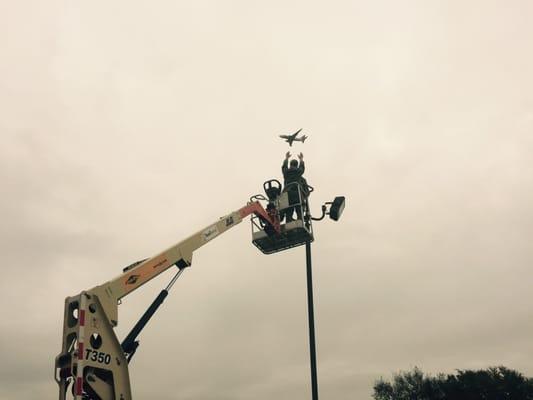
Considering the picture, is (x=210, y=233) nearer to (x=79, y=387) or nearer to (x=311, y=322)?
(x=311, y=322)

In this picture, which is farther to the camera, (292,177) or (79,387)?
(292,177)

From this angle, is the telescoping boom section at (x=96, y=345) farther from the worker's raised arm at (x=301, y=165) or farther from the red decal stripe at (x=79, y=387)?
the worker's raised arm at (x=301, y=165)

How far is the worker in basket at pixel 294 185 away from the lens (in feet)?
66.7

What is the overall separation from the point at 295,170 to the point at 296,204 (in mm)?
1721

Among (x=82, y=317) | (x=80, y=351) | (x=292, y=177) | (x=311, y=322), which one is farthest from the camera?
(x=292, y=177)

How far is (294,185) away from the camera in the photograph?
20.7 metres

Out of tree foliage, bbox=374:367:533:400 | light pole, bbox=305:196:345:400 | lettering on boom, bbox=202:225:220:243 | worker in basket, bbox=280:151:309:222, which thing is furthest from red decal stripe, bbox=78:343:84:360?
tree foliage, bbox=374:367:533:400

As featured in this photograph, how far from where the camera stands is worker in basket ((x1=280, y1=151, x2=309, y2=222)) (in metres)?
20.3

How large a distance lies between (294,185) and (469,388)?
45395 millimetres

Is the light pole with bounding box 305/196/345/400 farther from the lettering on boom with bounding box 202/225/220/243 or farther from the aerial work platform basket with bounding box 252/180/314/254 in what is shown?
the lettering on boom with bounding box 202/225/220/243

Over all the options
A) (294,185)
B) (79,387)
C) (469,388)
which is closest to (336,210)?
(294,185)

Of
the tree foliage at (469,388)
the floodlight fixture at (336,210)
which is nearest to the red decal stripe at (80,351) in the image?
the floodlight fixture at (336,210)

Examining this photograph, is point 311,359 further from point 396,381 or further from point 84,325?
point 396,381

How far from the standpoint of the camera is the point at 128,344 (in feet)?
43.2
